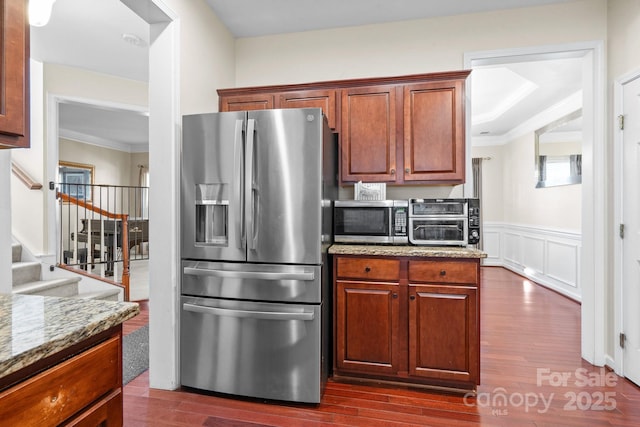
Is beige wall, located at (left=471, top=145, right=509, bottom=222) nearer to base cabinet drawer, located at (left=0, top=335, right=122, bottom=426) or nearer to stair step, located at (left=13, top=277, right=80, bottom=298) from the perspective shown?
stair step, located at (left=13, top=277, right=80, bottom=298)

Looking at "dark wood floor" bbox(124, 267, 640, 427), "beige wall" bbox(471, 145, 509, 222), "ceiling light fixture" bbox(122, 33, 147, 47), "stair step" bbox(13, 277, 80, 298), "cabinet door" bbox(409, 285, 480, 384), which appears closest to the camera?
"dark wood floor" bbox(124, 267, 640, 427)

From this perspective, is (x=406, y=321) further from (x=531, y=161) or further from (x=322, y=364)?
(x=531, y=161)

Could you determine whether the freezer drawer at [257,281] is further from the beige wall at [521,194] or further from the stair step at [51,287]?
the beige wall at [521,194]

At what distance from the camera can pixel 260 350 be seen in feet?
6.74

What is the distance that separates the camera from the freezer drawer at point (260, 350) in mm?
2025

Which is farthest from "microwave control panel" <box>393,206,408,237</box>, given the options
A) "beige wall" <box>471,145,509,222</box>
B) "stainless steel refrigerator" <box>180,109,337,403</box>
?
"beige wall" <box>471,145,509,222</box>

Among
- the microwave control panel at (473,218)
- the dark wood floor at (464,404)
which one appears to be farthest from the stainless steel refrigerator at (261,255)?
the microwave control panel at (473,218)

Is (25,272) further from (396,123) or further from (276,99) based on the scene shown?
(396,123)

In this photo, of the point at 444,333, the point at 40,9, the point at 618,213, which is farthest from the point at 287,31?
the point at 618,213

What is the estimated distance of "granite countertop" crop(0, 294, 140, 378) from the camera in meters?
0.70

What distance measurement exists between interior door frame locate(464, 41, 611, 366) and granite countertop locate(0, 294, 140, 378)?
122 inches

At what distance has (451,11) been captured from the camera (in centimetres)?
273

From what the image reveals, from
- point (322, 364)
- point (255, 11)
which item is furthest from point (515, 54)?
point (322, 364)

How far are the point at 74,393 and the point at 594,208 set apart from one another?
10.7 feet
